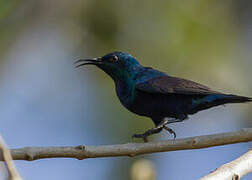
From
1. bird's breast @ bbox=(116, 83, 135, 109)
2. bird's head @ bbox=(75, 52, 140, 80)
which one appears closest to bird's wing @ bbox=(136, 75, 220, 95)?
bird's breast @ bbox=(116, 83, 135, 109)

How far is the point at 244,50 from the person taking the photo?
904 centimetres

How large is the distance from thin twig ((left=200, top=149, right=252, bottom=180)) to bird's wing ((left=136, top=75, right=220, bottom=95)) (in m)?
1.67

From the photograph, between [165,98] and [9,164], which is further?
[165,98]

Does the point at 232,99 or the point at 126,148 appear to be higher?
the point at 232,99

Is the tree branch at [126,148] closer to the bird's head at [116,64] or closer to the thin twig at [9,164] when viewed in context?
the thin twig at [9,164]

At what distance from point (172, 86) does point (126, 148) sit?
5.86ft

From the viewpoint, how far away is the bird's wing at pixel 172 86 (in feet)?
17.3

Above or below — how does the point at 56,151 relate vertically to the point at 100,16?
below

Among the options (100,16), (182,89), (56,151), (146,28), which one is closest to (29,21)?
(100,16)

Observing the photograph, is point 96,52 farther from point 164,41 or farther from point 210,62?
point 210,62

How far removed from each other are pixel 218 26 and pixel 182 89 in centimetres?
376

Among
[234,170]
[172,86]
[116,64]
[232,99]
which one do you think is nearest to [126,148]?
[234,170]

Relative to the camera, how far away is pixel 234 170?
11.1 feet

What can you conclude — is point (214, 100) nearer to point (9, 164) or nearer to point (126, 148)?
point (126, 148)
